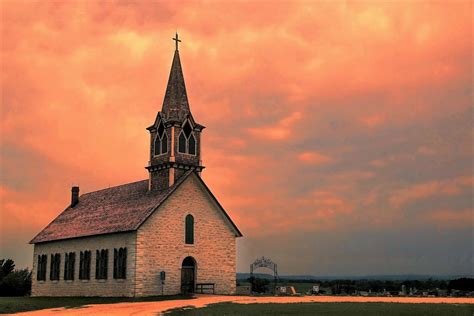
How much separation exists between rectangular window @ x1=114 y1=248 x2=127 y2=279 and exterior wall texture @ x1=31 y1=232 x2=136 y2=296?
0.34m

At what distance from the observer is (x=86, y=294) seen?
5128 cm

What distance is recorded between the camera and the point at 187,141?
171 feet

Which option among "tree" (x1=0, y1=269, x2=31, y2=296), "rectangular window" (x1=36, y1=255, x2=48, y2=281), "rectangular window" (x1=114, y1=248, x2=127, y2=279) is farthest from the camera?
"tree" (x1=0, y1=269, x2=31, y2=296)

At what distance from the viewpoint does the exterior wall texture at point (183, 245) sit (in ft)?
152

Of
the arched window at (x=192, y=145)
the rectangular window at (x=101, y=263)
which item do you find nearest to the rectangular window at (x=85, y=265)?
the rectangular window at (x=101, y=263)

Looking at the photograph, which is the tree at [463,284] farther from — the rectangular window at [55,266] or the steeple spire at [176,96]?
the rectangular window at [55,266]

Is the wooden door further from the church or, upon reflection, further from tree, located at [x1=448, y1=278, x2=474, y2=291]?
tree, located at [x1=448, y1=278, x2=474, y2=291]

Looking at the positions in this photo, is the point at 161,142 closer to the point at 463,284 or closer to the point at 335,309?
the point at 335,309

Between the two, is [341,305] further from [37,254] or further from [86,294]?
[37,254]

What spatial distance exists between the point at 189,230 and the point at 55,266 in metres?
16.2

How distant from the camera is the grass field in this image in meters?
29.7

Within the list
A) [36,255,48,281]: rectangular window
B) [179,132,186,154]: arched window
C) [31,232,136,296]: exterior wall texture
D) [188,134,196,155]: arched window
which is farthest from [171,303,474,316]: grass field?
[36,255,48,281]: rectangular window

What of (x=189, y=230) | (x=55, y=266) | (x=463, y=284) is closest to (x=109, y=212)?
(x=189, y=230)

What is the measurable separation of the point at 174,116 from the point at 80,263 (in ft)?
50.8
